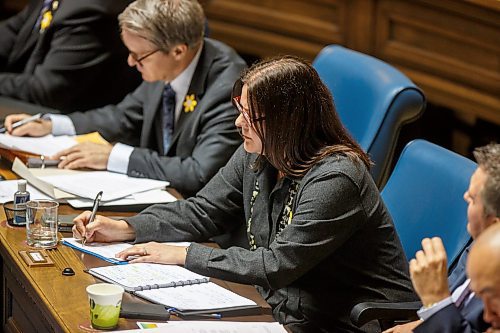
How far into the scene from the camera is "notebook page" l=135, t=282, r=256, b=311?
2.42 metres

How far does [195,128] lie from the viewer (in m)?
3.60

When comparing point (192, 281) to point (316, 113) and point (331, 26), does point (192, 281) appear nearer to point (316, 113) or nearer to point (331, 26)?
point (316, 113)

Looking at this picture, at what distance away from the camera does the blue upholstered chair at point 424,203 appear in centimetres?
252

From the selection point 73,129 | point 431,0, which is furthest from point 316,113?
point 431,0

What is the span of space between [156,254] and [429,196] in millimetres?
739

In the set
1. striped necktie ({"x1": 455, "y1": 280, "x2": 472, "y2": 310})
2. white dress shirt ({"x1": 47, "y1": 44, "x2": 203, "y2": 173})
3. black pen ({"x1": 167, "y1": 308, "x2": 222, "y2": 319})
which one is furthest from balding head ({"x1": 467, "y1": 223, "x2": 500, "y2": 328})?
white dress shirt ({"x1": 47, "y1": 44, "x2": 203, "y2": 173})

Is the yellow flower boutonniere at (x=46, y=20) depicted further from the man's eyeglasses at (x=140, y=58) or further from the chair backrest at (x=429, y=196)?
the chair backrest at (x=429, y=196)

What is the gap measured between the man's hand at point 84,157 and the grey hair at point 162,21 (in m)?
0.41

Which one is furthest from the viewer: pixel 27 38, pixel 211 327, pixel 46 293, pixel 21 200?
pixel 27 38

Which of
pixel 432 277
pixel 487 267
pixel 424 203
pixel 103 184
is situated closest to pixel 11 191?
pixel 103 184

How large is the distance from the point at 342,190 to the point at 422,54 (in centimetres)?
211

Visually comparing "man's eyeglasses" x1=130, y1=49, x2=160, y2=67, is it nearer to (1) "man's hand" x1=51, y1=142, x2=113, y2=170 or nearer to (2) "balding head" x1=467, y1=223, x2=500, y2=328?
(1) "man's hand" x1=51, y1=142, x2=113, y2=170

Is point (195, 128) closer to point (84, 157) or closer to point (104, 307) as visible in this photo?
point (84, 157)

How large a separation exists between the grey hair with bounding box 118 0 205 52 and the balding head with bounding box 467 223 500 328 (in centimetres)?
189
